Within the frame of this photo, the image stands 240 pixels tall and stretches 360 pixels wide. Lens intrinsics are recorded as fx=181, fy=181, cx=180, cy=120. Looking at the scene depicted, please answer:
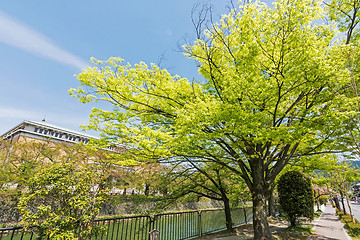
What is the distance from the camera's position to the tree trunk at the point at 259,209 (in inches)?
297

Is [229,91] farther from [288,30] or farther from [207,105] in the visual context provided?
[288,30]

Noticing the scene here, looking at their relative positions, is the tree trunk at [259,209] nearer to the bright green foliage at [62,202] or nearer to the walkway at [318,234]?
the walkway at [318,234]

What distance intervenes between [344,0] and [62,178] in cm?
1121

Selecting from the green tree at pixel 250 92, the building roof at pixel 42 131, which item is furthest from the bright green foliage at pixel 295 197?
the building roof at pixel 42 131

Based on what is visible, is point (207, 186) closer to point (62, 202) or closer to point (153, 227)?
point (153, 227)

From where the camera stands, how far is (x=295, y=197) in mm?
11656

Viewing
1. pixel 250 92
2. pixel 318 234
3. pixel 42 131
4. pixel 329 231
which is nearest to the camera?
pixel 250 92

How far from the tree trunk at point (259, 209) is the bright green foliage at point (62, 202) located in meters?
6.48

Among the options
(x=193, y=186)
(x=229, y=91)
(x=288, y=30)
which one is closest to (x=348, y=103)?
(x=288, y=30)

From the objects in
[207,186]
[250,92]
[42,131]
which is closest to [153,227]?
[207,186]

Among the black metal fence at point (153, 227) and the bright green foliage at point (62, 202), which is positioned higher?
the bright green foliage at point (62, 202)

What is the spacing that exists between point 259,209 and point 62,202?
7.48 meters

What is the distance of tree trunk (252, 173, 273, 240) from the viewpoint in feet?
24.7

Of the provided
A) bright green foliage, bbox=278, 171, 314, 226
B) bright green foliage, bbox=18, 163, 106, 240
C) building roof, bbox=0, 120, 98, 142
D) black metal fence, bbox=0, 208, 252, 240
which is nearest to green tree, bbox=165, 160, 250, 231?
black metal fence, bbox=0, 208, 252, 240
